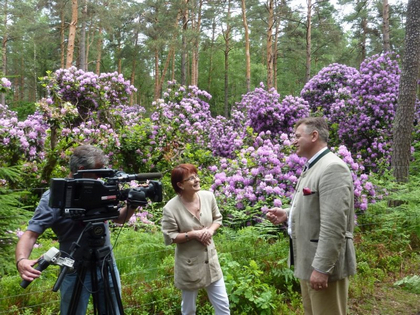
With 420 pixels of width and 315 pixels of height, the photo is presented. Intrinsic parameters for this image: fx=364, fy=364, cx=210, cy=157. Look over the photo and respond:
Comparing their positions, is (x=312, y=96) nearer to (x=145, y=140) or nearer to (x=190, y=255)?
(x=145, y=140)

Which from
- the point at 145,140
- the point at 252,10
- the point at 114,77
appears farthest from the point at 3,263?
the point at 252,10

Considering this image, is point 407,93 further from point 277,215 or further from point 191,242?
point 191,242

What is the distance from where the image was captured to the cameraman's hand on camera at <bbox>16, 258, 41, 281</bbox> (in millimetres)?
1783

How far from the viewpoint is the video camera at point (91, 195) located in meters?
1.90

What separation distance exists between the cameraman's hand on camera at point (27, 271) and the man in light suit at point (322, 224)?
4.94 feet

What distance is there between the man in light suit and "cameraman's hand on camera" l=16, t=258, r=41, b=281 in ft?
4.94

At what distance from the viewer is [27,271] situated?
1812 millimetres

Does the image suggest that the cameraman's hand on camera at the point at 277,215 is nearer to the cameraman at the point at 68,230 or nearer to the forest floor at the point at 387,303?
the cameraman at the point at 68,230

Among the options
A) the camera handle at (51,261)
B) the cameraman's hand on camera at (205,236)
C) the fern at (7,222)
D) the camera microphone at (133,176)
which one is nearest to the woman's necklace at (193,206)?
the cameraman's hand on camera at (205,236)

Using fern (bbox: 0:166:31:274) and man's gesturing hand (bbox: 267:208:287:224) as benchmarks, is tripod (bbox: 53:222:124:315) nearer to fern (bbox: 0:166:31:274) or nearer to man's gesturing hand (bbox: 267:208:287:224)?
fern (bbox: 0:166:31:274)

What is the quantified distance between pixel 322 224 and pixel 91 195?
132 cm

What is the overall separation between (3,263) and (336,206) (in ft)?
7.74

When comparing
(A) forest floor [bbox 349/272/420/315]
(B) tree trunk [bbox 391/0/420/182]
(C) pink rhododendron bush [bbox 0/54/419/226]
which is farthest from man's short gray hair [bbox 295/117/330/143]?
(B) tree trunk [bbox 391/0/420/182]

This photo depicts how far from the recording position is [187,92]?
1071 centimetres
